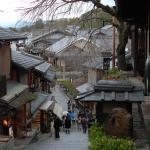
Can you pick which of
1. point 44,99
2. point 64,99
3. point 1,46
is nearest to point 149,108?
point 1,46

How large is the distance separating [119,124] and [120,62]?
37.9ft

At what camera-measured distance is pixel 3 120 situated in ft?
74.2

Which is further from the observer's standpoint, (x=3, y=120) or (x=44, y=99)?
(x=44, y=99)

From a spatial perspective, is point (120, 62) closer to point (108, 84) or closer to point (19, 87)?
point (19, 87)

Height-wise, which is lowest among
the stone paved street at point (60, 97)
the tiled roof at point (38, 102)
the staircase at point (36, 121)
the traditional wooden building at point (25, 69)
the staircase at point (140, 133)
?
the stone paved street at point (60, 97)

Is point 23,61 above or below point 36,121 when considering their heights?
above

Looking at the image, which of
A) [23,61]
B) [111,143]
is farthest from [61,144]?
[111,143]

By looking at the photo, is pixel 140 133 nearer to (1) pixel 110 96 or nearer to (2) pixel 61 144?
(1) pixel 110 96

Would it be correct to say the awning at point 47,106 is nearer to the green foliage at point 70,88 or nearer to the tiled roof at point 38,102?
the tiled roof at point 38,102

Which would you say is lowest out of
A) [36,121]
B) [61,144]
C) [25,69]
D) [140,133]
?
[36,121]

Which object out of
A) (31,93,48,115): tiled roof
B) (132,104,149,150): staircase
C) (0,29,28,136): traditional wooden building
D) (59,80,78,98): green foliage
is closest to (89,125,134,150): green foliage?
(132,104,149,150): staircase

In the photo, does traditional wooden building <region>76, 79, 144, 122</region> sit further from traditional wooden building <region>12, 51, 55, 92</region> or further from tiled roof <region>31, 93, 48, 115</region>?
tiled roof <region>31, 93, 48, 115</region>

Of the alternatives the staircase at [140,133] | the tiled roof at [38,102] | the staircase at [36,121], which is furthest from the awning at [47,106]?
the staircase at [140,133]

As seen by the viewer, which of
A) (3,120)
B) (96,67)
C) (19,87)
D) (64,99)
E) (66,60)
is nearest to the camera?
(3,120)
